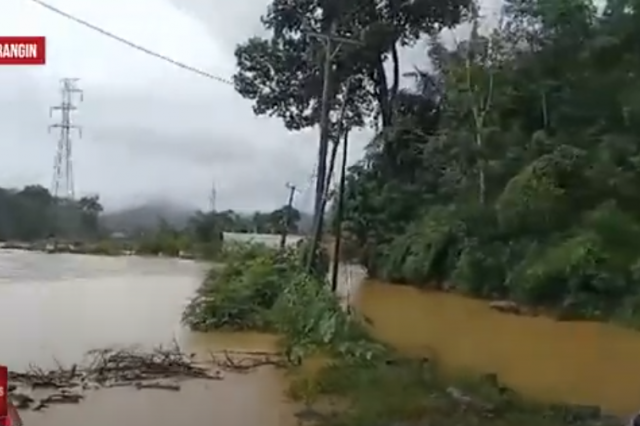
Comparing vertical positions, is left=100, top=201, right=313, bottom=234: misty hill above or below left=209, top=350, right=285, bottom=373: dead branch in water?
above

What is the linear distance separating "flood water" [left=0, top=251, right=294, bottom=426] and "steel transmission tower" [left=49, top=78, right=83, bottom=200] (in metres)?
0.20

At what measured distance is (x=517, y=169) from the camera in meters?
2.76

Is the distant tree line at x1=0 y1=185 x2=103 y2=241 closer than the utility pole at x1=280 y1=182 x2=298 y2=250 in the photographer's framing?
Yes

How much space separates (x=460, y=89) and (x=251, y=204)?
2.53 feet

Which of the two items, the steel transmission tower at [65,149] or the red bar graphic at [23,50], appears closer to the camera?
the red bar graphic at [23,50]

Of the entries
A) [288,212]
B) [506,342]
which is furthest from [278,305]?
[506,342]

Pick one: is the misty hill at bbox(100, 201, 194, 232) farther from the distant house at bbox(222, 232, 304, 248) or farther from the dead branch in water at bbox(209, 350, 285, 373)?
the dead branch in water at bbox(209, 350, 285, 373)

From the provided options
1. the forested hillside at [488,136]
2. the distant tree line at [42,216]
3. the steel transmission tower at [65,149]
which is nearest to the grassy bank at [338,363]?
the forested hillside at [488,136]

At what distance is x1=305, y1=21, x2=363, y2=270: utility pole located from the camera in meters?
2.71

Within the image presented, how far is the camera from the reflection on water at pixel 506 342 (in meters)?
2.73

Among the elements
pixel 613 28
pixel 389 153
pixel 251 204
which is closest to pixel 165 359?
pixel 251 204

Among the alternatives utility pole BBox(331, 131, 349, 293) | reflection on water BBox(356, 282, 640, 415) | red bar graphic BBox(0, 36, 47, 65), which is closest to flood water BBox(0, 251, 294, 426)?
utility pole BBox(331, 131, 349, 293)

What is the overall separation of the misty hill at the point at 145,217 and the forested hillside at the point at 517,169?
55 centimetres

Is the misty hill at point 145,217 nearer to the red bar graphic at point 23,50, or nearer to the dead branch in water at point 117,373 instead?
the dead branch in water at point 117,373
